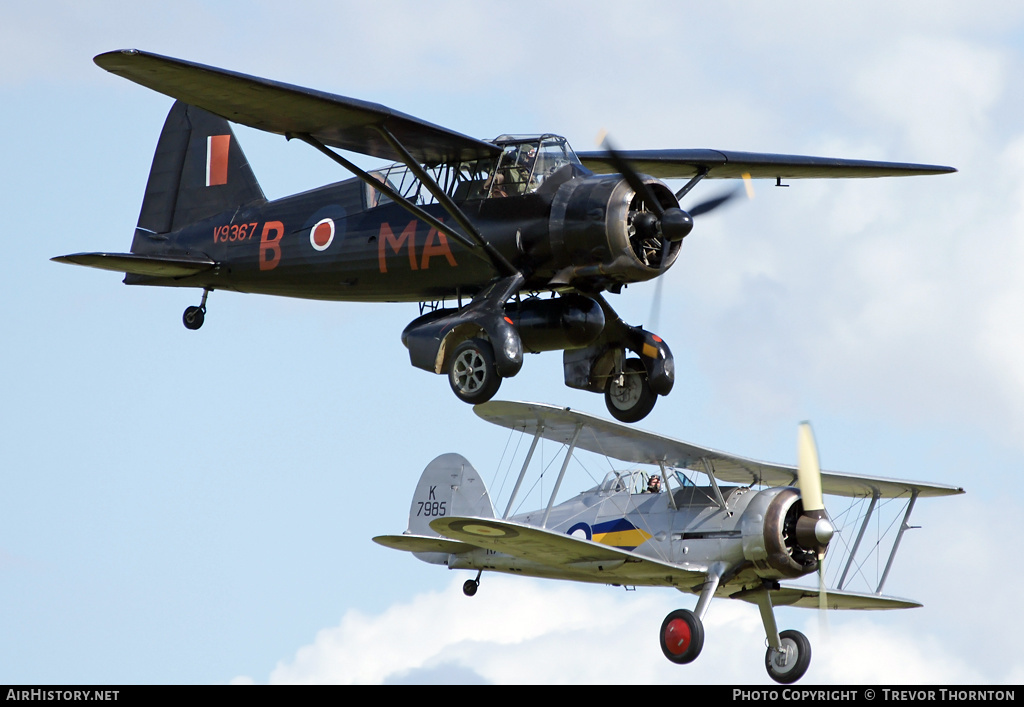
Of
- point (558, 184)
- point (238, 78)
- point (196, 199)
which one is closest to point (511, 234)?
point (558, 184)

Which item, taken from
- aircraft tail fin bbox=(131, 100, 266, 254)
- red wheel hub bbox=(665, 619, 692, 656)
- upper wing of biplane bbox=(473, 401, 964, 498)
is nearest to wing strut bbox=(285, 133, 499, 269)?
aircraft tail fin bbox=(131, 100, 266, 254)

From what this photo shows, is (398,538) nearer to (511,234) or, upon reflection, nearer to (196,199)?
(196,199)

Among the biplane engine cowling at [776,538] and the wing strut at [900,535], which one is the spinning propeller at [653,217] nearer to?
the biplane engine cowling at [776,538]

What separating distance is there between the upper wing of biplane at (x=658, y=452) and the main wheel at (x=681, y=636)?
3092 millimetres

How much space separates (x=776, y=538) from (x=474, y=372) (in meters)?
8.86

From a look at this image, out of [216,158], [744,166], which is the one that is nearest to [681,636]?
[744,166]

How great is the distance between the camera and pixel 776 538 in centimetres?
2405

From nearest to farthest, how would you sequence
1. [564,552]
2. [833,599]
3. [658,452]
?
[564,552]
[658,452]
[833,599]

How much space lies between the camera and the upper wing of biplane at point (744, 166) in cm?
2042

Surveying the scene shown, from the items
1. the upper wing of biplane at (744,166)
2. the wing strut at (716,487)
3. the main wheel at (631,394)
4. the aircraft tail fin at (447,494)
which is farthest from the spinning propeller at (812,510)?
the aircraft tail fin at (447,494)

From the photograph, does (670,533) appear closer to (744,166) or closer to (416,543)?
(416,543)

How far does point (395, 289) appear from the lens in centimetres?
1861

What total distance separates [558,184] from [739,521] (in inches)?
358

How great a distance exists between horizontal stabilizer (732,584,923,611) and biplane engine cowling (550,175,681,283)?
33.5 feet
